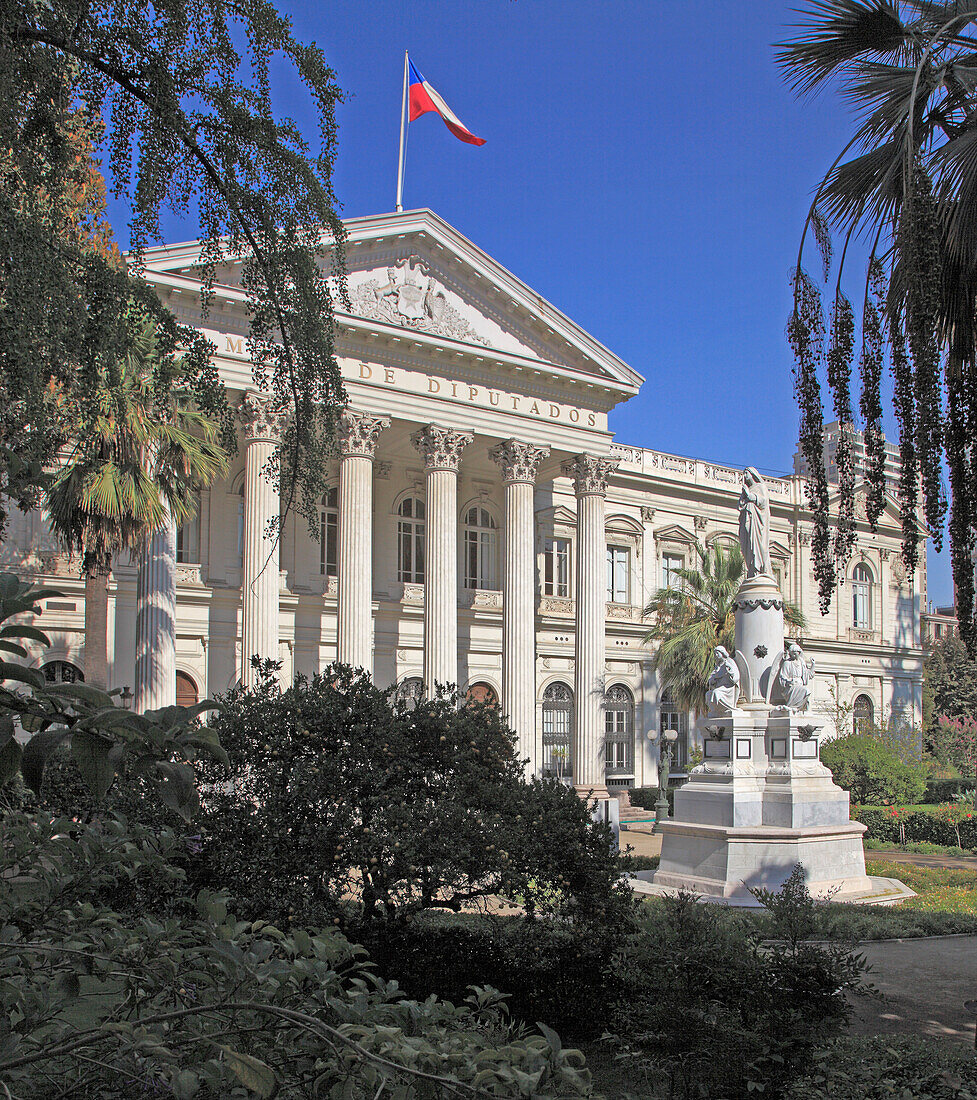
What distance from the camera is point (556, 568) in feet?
120

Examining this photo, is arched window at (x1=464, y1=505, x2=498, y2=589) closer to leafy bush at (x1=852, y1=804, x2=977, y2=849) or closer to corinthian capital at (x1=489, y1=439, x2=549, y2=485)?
corinthian capital at (x1=489, y1=439, x2=549, y2=485)

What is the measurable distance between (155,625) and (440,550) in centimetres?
819

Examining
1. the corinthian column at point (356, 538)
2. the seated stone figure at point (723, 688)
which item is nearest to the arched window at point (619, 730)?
the corinthian column at point (356, 538)

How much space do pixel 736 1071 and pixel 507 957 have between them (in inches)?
94.9

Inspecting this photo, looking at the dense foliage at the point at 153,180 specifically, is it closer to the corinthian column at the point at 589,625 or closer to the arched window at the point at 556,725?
the corinthian column at the point at 589,625

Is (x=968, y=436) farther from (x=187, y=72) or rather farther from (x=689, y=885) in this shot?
(x=689, y=885)

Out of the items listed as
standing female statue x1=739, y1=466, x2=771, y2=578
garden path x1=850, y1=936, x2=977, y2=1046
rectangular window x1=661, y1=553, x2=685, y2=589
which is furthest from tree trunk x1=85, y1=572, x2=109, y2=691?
rectangular window x1=661, y1=553, x2=685, y2=589

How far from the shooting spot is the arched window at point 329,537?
30953mm

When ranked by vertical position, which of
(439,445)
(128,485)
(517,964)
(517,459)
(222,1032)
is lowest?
(517,964)

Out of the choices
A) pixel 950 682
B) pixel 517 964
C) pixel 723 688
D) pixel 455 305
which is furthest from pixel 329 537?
pixel 950 682

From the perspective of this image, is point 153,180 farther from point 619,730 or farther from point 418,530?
point 619,730

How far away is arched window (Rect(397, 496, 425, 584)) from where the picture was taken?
33.1 meters

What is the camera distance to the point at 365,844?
7723 millimetres

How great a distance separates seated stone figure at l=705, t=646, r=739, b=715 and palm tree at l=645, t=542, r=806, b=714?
47.5ft
